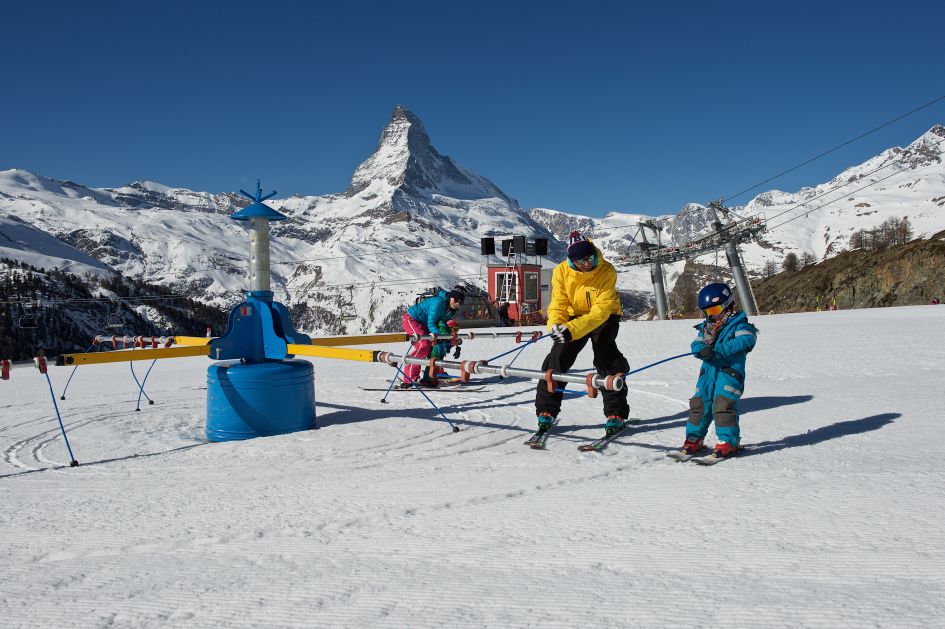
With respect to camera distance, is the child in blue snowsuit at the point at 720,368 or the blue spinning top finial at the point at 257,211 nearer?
the child in blue snowsuit at the point at 720,368

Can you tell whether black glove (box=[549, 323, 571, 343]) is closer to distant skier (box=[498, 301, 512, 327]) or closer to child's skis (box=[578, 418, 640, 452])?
child's skis (box=[578, 418, 640, 452])

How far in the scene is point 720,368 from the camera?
509cm

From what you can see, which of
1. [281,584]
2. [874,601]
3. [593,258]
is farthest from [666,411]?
[281,584]

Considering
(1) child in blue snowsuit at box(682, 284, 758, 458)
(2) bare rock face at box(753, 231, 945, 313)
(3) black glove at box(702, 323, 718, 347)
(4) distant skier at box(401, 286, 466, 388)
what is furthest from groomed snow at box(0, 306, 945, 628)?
(2) bare rock face at box(753, 231, 945, 313)

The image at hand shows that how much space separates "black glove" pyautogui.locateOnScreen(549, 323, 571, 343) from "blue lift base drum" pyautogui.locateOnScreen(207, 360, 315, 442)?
2.72 m

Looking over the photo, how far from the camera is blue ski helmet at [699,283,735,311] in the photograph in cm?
515

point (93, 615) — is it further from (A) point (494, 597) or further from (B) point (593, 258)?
(B) point (593, 258)

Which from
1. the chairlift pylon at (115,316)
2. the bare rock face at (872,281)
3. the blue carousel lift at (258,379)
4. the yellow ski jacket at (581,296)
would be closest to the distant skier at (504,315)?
the bare rock face at (872,281)

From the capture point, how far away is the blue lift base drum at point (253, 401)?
6.23 m

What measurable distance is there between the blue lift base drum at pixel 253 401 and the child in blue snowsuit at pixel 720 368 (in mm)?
3821

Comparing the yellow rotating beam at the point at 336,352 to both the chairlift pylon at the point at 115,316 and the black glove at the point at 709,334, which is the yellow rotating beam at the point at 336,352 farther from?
the chairlift pylon at the point at 115,316

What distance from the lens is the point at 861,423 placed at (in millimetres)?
6039

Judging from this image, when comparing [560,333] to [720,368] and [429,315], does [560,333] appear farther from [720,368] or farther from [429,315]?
[429,315]

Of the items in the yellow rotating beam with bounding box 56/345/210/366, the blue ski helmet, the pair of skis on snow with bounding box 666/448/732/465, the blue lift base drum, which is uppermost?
the blue ski helmet
